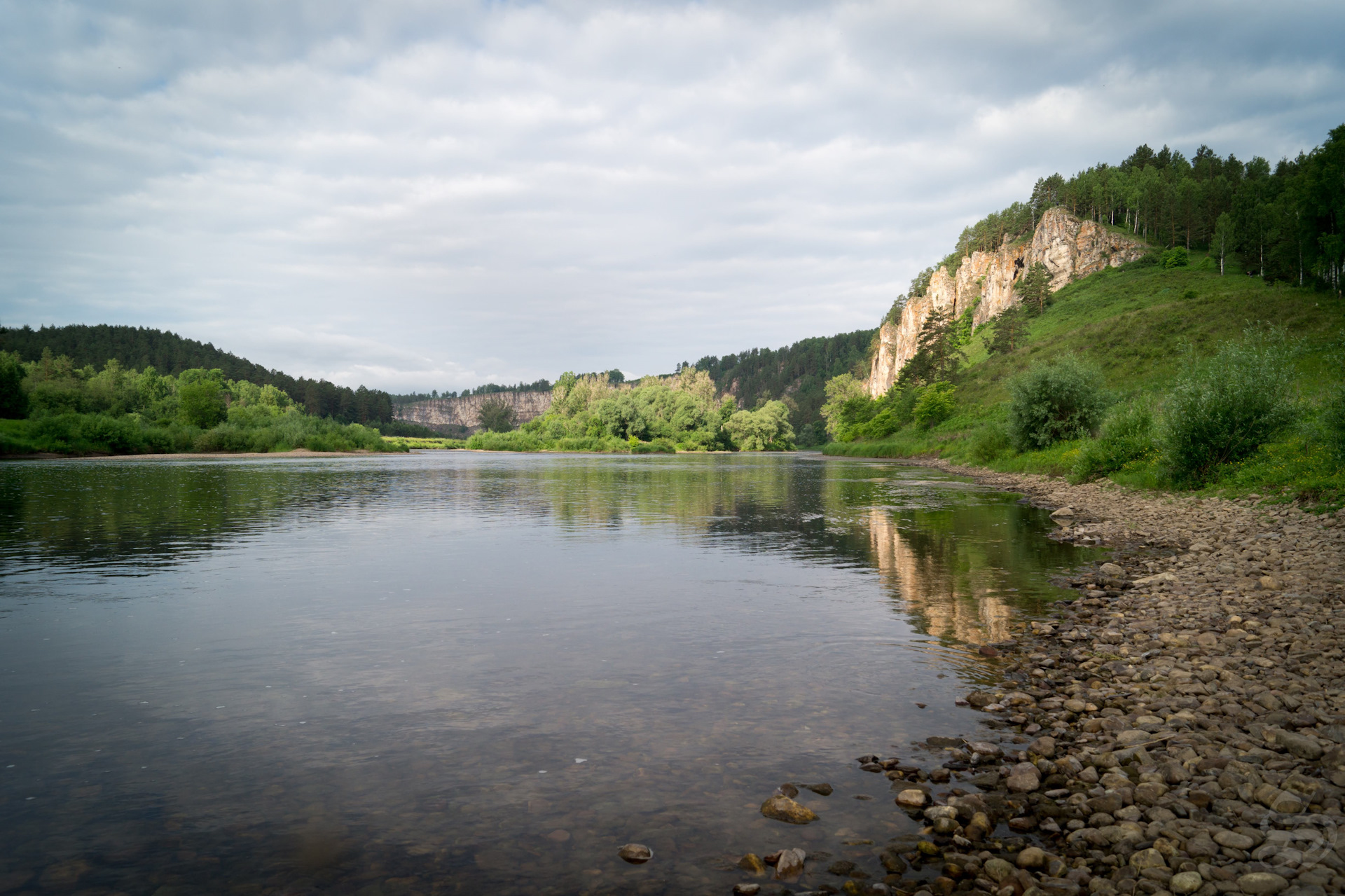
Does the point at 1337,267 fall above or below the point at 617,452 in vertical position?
above

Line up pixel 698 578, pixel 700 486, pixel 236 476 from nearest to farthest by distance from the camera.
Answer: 1. pixel 698 578
2. pixel 700 486
3. pixel 236 476

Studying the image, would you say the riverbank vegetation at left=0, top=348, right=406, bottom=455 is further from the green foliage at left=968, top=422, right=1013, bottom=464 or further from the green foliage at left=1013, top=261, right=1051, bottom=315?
the green foliage at left=1013, top=261, right=1051, bottom=315

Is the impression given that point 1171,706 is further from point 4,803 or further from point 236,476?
point 236,476

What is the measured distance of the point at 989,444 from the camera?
2648 inches

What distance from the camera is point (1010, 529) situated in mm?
26906

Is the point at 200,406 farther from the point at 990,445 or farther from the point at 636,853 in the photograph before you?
the point at 636,853

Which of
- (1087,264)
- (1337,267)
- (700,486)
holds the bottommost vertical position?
(700,486)

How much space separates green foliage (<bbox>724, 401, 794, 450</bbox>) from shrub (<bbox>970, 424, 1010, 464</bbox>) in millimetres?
102698

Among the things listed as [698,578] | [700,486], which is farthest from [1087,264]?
[698,578]

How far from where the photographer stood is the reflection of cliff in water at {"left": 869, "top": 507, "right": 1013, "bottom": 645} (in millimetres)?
13406

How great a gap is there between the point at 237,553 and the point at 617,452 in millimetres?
148545

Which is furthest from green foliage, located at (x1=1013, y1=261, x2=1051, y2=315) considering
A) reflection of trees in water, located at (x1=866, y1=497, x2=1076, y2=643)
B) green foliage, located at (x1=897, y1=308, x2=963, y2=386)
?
reflection of trees in water, located at (x1=866, y1=497, x2=1076, y2=643)

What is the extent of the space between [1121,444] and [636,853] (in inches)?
1618

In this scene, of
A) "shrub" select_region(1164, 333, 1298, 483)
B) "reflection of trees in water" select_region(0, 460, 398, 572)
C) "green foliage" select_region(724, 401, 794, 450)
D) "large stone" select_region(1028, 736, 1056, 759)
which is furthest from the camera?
"green foliage" select_region(724, 401, 794, 450)
